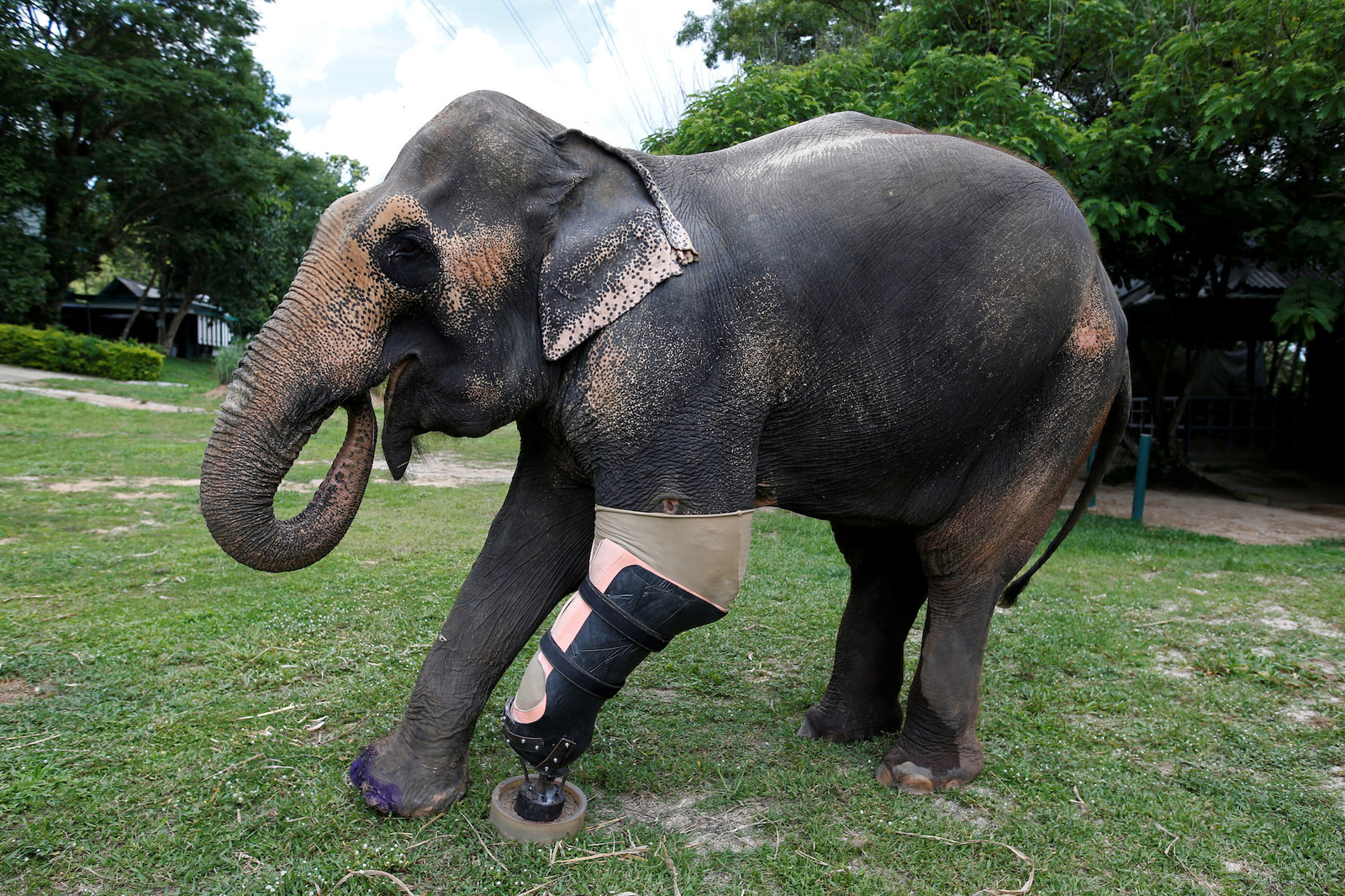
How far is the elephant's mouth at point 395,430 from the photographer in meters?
2.50

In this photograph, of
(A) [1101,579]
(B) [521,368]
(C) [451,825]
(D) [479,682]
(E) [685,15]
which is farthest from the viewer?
(E) [685,15]

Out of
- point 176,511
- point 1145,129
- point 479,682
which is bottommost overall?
point 176,511

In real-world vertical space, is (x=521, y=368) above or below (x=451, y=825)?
above

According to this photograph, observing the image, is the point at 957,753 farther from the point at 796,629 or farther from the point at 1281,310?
the point at 1281,310

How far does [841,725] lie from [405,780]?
169 cm

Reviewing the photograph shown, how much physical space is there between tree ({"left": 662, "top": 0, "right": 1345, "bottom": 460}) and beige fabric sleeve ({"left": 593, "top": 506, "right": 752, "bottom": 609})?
197 inches

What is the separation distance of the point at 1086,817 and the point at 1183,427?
16287 mm

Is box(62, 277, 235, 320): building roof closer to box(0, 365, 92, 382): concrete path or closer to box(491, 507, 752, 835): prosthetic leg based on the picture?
box(0, 365, 92, 382): concrete path

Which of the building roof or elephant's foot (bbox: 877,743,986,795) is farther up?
the building roof

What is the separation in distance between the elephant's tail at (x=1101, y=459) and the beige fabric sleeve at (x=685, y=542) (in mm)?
1497

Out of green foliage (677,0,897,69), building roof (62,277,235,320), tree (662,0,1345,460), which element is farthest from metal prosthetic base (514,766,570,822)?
building roof (62,277,235,320)

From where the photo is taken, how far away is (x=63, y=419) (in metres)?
12.3

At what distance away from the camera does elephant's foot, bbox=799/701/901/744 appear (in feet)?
11.7

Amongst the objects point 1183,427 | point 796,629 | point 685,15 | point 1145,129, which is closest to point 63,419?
point 796,629
